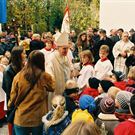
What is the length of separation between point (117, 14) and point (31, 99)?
14673 millimetres

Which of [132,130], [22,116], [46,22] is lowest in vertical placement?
[46,22]

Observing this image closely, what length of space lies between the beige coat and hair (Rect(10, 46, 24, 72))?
16.3 inches

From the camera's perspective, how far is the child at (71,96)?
19.5 feet

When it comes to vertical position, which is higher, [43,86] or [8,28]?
[43,86]

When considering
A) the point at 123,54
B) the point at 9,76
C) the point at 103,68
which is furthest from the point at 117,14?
the point at 9,76

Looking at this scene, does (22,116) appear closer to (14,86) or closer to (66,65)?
(14,86)

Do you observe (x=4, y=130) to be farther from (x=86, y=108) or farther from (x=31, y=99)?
(x=86, y=108)

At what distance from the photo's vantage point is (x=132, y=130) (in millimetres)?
4195

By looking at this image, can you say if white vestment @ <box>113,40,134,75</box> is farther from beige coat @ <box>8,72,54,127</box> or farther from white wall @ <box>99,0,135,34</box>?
white wall @ <box>99,0,135,34</box>

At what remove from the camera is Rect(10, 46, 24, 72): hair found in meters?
5.96

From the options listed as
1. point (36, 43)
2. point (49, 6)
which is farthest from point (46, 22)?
point (36, 43)

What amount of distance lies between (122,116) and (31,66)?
1.40 metres

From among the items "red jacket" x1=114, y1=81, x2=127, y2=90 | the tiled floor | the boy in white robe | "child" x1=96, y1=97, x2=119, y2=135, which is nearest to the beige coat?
"child" x1=96, y1=97, x2=119, y2=135

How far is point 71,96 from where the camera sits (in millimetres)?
6242
